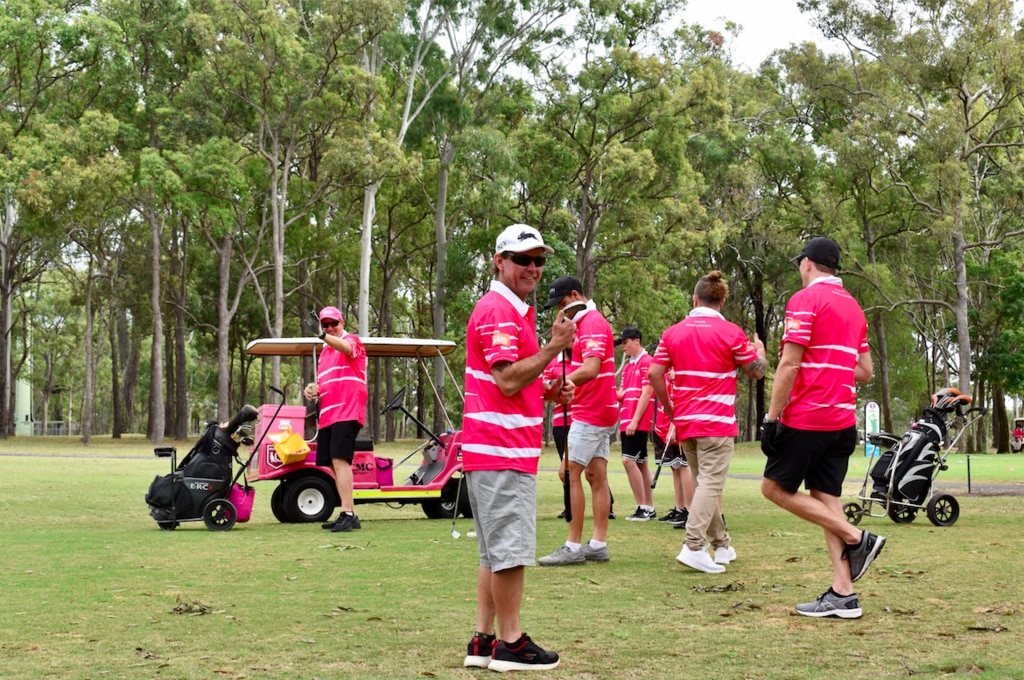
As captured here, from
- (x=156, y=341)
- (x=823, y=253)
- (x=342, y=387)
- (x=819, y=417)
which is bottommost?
(x=819, y=417)

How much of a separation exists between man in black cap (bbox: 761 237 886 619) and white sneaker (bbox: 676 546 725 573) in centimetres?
154

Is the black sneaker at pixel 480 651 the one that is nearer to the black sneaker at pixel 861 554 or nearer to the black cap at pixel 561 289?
the black sneaker at pixel 861 554

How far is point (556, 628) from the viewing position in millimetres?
6266

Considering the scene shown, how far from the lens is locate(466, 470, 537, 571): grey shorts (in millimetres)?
5273

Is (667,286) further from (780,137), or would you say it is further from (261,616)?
(261,616)

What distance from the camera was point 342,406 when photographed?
11.5 metres

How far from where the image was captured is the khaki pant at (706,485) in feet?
28.0

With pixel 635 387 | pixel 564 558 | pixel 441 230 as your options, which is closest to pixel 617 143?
pixel 441 230

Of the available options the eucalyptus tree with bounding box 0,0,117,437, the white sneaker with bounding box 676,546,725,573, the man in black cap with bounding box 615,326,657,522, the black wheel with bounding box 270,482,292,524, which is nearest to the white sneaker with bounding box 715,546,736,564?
the white sneaker with bounding box 676,546,725,573

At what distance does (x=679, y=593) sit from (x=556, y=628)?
1.50m

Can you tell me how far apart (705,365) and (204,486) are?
217 inches

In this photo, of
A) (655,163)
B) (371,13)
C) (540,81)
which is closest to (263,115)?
(371,13)

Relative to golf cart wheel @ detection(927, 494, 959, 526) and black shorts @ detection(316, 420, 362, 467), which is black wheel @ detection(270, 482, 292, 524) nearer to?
black shorts @ detection(316, 420, 362, 467)

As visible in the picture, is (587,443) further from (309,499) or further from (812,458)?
(309,499)
